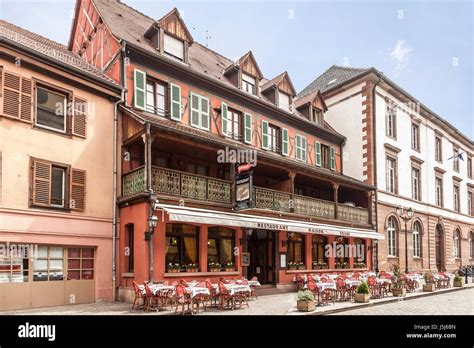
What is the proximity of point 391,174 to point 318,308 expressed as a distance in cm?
1640

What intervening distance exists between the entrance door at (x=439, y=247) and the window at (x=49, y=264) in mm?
27060

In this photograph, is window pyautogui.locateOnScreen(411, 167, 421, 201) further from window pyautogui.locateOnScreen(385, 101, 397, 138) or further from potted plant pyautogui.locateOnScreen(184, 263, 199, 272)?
potted plant pyautogui.locateOnScreen(184, 263, 199, 272)

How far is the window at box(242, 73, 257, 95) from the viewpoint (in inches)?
882

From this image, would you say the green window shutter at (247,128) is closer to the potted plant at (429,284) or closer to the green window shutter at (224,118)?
the green window shutter at (224,118)

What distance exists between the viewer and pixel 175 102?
60.3 ft

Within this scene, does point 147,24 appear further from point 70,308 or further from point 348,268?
point 348,268

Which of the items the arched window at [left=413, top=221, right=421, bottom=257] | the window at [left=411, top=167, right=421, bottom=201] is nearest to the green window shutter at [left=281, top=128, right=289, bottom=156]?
the window at [left=411, top=167, right=421, bottom=201]

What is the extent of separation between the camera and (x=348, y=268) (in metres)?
24.2

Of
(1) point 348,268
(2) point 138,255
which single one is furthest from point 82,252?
(1) point 348,268

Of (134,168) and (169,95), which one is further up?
(169,95)

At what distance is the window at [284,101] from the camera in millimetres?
24219

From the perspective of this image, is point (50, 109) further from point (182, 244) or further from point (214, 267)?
point (214, 267)

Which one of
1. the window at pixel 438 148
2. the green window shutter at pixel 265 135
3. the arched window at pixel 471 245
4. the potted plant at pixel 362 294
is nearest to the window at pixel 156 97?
the green window shutter at pixel 265 135

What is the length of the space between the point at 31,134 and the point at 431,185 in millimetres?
27362
